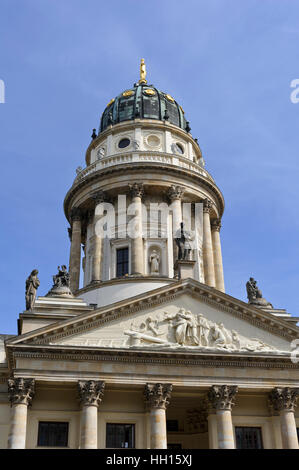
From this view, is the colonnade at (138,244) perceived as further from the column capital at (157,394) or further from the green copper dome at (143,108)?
the column capital at (157,394)

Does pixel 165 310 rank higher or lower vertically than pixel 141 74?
lower

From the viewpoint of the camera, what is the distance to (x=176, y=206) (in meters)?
45.8

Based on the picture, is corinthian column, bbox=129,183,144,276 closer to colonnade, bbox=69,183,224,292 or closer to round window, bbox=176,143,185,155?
colonnade, bbox=69,183,224,292

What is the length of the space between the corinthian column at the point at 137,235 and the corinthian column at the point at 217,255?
24.1 feet

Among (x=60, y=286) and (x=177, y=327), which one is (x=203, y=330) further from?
(x=60, y=286)

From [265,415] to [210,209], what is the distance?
20.7 meters

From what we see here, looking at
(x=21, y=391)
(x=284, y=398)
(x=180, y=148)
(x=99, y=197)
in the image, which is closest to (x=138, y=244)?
(x=99, y=197)

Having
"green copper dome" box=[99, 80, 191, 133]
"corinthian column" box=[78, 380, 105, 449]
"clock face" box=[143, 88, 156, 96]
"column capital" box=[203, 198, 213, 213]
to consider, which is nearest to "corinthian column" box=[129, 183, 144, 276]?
"column capital" box=[203, 198, 213, 213]

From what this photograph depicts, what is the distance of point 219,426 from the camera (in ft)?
98.3

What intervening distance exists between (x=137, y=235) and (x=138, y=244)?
0.77 metres

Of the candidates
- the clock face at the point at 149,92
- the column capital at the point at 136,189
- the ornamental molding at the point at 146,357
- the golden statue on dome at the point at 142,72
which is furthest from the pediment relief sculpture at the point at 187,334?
the golden statue on dome at the point at 142,72

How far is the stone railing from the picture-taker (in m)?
47.7

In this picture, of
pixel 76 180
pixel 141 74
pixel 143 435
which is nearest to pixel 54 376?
pixel 143 435
